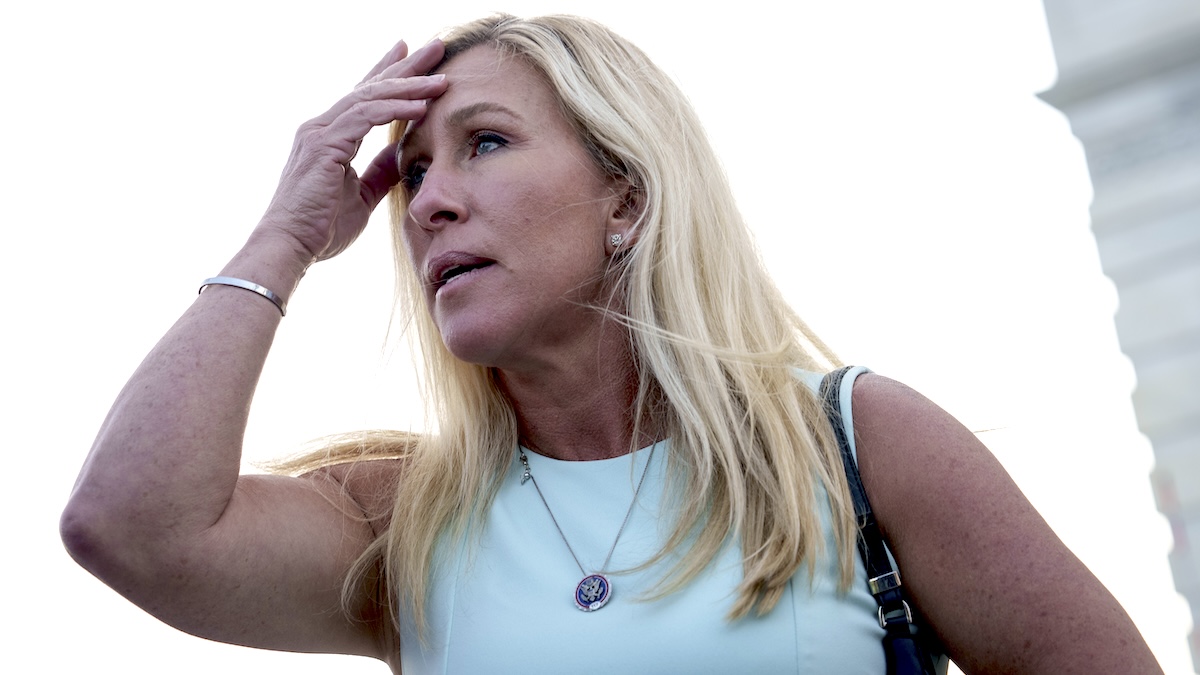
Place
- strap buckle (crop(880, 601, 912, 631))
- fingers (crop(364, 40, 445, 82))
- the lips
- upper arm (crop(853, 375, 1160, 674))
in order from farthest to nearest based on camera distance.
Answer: fingers (crop(364, 40, 445, 82)) → the lips → strap buckle (crop(880, 601, 912, 631)) → upper arm (crop(853, 375, 1160, 674))

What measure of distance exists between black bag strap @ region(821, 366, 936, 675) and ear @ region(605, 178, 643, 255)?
529mm

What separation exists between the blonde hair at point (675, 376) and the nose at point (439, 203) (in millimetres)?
247

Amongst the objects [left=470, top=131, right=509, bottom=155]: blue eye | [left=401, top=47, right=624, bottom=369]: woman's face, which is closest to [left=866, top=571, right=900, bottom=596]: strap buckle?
[left=401, top=47, right=624, bottom=369]: woman's face

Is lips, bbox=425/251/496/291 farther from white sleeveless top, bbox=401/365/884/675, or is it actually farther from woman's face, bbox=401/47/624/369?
white sleeveless top, bbox=401/365/884/675

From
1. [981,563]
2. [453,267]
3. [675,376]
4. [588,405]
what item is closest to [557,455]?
[588,405]

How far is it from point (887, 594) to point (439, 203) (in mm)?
893

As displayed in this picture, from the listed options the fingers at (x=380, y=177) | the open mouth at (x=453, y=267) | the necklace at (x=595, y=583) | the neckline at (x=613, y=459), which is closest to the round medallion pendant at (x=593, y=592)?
the necklace at (x=595, y=583)

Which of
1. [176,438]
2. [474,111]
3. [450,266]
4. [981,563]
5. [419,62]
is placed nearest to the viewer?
[981,563]

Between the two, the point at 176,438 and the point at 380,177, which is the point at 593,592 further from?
the point at 380,177

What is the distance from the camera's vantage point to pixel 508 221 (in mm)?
1768

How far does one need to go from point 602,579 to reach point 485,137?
0.75m

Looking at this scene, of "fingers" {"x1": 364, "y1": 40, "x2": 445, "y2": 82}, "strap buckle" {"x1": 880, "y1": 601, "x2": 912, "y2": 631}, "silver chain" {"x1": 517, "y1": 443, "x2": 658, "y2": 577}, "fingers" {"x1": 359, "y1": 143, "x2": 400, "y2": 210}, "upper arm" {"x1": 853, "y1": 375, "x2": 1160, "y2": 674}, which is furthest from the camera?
"fingers" {"x1": 359, "y1": 143, "x2": 400, "y2": 210}

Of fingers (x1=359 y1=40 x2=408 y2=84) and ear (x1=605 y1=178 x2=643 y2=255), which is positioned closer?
ear (x1=605 y1=178 x2=643 y2=255)

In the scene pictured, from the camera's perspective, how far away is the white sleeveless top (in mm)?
1498
